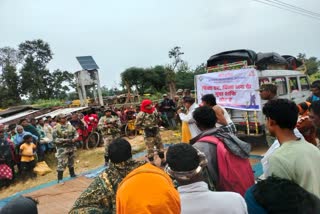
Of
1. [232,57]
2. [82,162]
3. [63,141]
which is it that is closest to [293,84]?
[232,57]

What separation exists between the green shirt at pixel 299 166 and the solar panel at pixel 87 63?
18.8m

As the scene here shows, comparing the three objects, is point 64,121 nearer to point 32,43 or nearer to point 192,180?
point 192,180

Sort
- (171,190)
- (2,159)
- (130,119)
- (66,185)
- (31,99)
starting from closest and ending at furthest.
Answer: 1. (171,190)
2. (66,185)
3. (2,159)
4. (130,119)
5. (31,99)

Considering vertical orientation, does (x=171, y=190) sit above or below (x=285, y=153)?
below

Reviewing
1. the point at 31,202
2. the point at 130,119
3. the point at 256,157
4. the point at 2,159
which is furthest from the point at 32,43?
the point at 31,202

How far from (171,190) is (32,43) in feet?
152

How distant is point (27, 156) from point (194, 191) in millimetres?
7698

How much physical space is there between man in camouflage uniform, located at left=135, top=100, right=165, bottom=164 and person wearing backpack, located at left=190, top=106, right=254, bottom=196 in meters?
4.50

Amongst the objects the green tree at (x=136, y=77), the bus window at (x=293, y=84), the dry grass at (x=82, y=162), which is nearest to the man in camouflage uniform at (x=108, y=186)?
the dry grass at (x=82, y=162)

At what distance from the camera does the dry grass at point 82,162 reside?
773cm

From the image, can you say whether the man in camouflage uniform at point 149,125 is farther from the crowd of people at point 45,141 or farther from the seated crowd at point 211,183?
the seated crowd at point 211,183

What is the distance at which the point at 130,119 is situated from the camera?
43.3ft

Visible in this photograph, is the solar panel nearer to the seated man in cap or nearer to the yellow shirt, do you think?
the yellow shirt

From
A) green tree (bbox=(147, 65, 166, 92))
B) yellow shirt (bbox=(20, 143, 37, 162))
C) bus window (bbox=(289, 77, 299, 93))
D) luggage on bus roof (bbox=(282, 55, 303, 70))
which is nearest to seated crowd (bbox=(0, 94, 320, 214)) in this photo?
yellow shirt (bbox=(20, 143, 37, 162))
